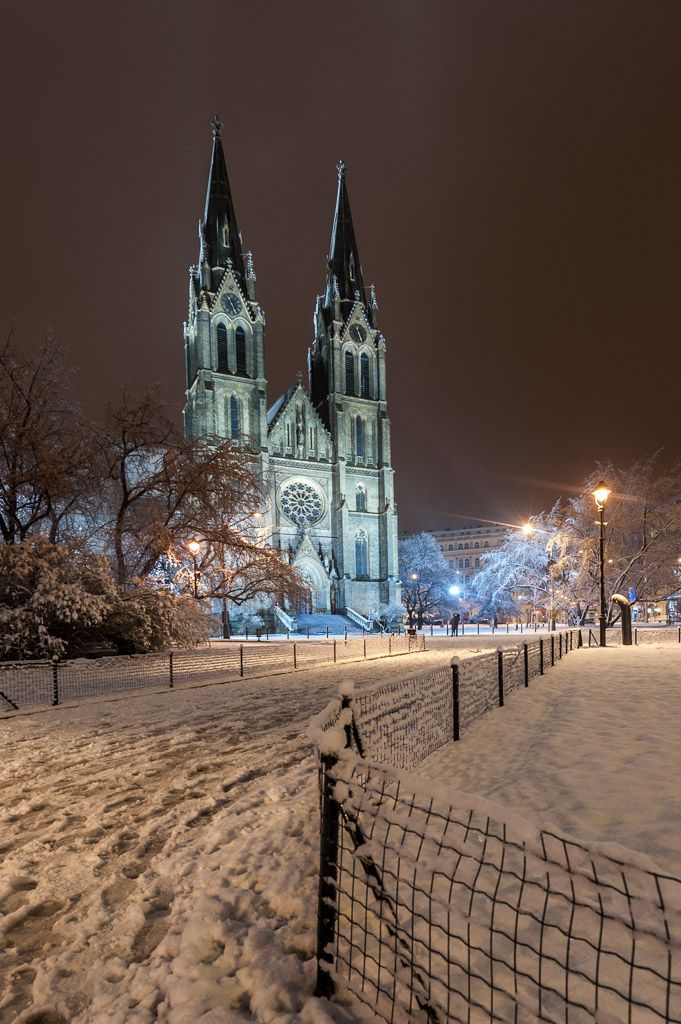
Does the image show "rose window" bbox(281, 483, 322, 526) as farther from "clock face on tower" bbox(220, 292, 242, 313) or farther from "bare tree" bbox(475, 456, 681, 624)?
"bare tree" bbox(475, 456, 681, 624)

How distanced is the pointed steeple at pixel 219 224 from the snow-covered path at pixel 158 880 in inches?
2136

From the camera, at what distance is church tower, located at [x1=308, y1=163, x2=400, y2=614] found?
182ft

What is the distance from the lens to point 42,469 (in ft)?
58.6

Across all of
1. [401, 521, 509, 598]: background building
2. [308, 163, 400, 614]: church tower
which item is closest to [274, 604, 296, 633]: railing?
[308, 163, 400, 614]: church tower

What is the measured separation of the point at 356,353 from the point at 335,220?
18752mm

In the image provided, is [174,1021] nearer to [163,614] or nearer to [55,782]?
[55,782]

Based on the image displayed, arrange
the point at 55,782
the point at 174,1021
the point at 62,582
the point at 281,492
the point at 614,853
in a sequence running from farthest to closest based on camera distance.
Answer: the point at 281,492
the point at 62,582
the point at 55,782
the point at 174,1021
the point at 614,853

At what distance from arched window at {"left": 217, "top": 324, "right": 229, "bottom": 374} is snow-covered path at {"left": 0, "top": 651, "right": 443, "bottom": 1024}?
4814 centimetres

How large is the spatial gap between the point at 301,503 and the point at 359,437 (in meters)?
10.0

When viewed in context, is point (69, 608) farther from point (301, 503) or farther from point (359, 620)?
point (301, 503)

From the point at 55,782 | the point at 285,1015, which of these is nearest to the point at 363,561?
the point at 55,782

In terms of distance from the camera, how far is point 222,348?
175ft

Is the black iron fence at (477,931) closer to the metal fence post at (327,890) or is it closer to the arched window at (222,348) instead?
the metal fence post at (327,890)

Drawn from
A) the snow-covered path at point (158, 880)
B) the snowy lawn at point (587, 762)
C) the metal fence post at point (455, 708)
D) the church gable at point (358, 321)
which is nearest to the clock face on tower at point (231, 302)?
the church gable at point (358, 321)
